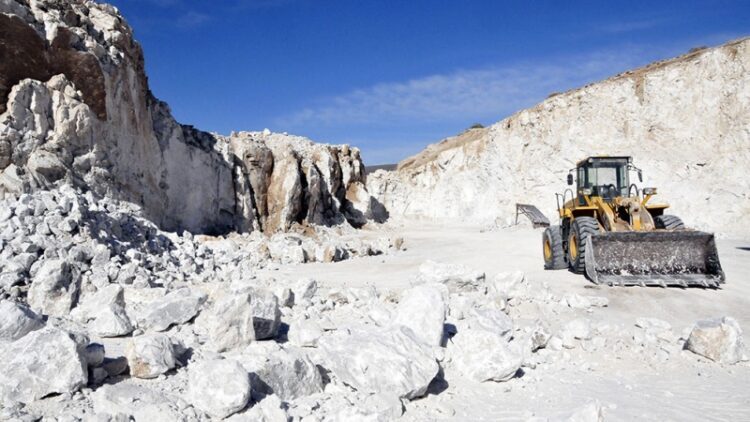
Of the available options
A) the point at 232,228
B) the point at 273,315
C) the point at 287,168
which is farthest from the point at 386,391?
the point at 287,168

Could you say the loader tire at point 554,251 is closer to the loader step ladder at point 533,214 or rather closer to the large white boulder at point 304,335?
the large white boulder at point 304,335

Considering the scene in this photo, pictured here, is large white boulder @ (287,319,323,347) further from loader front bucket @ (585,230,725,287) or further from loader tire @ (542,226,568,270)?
loader tire @ (542,226,568,270)

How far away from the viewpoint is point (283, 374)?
3.96 metres

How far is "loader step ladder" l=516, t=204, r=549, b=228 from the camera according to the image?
25234 mm

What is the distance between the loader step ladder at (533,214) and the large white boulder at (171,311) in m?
21.8

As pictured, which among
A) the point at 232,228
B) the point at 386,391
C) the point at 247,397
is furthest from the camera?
the point at 232,228

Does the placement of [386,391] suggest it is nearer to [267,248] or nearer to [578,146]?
[267,248]

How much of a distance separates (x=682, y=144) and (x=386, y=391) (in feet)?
77.4

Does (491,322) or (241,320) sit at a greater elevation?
(241,320)

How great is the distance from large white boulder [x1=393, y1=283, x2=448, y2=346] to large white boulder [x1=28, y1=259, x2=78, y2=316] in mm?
3856

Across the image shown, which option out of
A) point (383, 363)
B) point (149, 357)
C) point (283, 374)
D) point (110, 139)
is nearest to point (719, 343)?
point (383, 363)

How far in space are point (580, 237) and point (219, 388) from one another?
776 centimetres

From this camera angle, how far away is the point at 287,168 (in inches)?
912

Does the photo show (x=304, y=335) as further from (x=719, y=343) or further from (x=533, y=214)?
(x=533, y=214)
